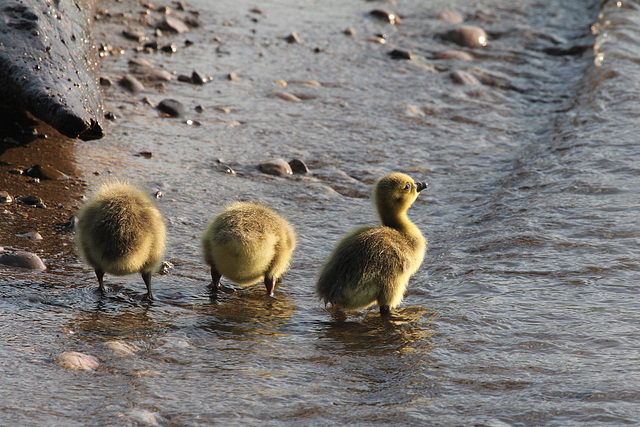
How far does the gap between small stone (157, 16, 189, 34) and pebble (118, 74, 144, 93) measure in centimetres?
322

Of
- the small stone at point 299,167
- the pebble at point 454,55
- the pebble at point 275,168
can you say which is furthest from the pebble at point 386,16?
the pebble at point 275,168

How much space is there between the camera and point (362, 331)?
4996 mm

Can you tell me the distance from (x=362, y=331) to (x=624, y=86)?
746 cm

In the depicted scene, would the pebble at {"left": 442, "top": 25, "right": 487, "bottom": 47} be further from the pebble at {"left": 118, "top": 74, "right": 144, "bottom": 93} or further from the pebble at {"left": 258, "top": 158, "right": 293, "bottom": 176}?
the pebble at {"left": 258, "top": 158, "right": 293, "bottom": 176}

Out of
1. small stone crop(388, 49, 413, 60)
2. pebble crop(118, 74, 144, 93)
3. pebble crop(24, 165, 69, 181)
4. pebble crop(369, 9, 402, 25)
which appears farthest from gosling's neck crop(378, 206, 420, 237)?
pebble crop(369, 9, 402, 25)

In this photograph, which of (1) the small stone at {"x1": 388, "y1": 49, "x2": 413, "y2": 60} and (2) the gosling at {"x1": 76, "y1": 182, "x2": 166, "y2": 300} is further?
(1) the small stone at {"x1": 388, "y1": 49, "x2": 413, "y2": 60}

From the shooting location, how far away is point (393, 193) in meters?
5.64

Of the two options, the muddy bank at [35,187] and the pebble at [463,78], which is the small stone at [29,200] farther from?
the pebble at [463,78]

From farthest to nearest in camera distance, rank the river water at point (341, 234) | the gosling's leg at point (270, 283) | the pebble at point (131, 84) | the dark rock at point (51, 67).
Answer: the pebble at point (131, 84) → the dark rock at point (51, 67) → the gosling's leg at point (270, 283) → the river water at point (341, 234)

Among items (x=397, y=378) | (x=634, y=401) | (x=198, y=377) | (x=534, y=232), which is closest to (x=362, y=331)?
(x=397, y=378)

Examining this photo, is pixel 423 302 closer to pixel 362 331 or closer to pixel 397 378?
pixel 362 331

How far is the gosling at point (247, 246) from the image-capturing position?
17.0ft

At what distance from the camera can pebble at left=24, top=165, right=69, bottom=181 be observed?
6715 mm

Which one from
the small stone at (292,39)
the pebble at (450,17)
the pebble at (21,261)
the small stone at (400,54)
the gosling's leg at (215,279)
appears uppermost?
the pebble at (450,17)
